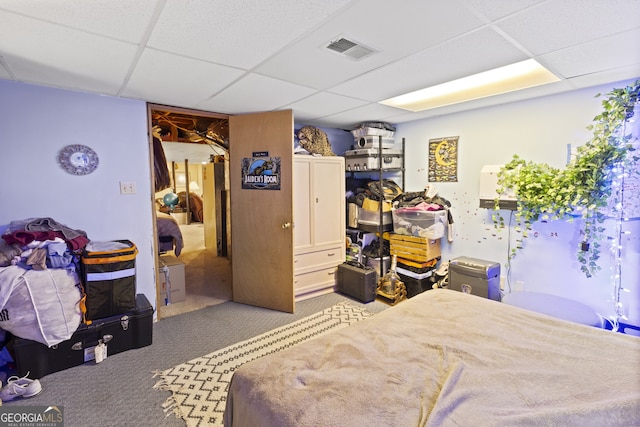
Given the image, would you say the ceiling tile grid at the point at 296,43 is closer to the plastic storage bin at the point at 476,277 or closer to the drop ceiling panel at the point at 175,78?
the drop ceiling panel at the point at 175,78

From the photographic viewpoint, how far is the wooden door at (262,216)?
3.23 meters

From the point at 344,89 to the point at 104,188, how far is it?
232 centimetres

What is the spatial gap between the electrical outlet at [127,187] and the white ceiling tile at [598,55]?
3.42m

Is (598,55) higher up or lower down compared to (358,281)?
higher up

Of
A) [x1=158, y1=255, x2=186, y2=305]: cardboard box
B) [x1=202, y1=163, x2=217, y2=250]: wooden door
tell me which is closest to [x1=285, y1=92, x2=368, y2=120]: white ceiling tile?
[x1=158, y1=255, x2=186, y2=305]: cardboard box

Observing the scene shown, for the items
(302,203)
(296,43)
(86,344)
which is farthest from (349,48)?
(86,344)

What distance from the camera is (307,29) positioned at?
62.2 inches

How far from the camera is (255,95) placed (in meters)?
2.73

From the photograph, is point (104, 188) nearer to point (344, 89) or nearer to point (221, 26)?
point (221, 26)

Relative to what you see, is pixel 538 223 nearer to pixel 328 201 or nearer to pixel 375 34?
pixel 328 201

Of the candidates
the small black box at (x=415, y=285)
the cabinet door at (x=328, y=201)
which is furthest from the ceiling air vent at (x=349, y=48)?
the small black box at (x=415, y=285)

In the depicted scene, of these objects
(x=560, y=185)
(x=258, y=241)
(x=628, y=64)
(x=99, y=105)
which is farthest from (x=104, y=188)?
(x=628, y=64)

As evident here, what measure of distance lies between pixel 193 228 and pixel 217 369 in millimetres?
7090

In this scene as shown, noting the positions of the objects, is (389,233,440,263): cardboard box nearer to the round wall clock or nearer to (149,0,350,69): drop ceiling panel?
(149,0,350,69): drop ceiling panel
